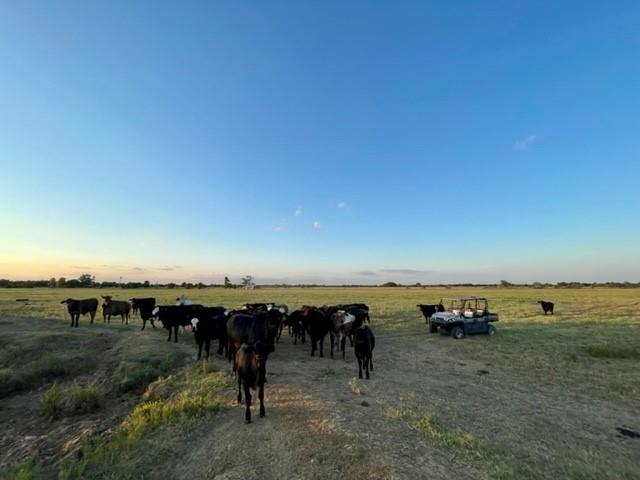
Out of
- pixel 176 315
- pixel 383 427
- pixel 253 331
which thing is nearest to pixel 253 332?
pixel 253 331

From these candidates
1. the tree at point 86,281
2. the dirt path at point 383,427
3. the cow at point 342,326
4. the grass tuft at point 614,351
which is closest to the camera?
the dirt path at point 383,427

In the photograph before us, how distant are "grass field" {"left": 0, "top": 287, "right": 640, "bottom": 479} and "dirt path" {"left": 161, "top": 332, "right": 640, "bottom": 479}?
3.8 inches

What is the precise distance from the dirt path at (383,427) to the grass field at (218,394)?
0.32 feet

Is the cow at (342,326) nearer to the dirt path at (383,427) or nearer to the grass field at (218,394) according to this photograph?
the grass field at (218,394)

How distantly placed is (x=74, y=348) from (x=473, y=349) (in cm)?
1995

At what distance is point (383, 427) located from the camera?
23.0ft

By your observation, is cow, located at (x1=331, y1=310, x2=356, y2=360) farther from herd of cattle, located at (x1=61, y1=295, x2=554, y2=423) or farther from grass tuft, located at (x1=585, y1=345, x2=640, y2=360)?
grass tuft, located at (x1=585, y1=345, x2=640, y2=360)

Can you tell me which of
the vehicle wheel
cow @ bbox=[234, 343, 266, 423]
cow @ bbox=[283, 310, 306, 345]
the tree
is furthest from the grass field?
the tree

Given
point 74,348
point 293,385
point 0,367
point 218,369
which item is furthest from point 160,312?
point 293,385

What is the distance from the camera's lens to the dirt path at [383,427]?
5.60 metres

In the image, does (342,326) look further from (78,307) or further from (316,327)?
(78,307)

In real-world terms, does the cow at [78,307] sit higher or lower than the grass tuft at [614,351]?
higher

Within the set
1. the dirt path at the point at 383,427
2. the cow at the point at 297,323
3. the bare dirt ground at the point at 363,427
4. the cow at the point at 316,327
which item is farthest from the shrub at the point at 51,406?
the cow at the point at 297,323

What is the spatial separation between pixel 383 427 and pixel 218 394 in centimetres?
473
